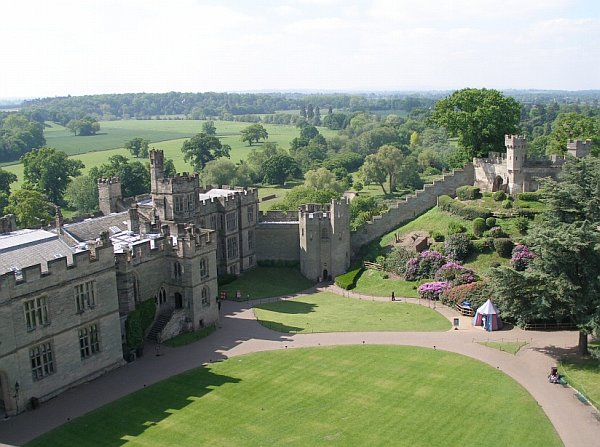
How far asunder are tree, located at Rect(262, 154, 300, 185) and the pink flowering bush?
268ft

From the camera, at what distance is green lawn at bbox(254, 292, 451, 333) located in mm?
52156

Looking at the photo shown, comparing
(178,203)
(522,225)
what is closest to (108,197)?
(178,203)

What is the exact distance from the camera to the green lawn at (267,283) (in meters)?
64.7

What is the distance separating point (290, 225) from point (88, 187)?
4984 centimetres

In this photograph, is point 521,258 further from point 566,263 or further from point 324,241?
point 324,241

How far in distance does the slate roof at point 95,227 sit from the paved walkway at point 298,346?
11582 millimetres

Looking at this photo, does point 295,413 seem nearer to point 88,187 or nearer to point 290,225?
point 290,225

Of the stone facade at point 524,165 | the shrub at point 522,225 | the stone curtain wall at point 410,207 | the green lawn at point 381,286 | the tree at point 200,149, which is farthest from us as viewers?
the tree at point 200,149

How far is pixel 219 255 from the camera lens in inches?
2741

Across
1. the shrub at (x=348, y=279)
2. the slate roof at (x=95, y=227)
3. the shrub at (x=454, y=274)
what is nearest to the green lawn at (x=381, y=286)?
the shrub at (x=348, y=279)

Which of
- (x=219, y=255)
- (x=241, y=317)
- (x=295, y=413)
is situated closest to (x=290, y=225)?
(x=219, y=255)

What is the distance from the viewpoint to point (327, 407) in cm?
3772

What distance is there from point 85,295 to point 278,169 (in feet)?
323

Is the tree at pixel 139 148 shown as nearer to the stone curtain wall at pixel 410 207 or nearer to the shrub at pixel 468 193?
the stone curtain wall at pixel 410 207
